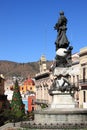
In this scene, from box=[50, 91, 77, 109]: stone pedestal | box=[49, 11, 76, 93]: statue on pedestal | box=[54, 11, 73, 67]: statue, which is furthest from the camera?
box=[54, 11, 73, 67]: statue

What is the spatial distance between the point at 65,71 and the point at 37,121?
2.91 metres

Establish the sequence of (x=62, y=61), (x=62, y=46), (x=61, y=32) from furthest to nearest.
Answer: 1. (x=61, y=32)
2. (x=62, y=46)
3. (x=62, y=61)

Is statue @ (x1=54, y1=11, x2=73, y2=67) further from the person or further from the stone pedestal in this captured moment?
the stone pedestal

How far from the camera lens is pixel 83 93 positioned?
192 feet

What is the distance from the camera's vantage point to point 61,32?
80.6 feet

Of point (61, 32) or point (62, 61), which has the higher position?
point (61, 32)

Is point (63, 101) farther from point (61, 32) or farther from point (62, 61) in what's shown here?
point (61, 32)

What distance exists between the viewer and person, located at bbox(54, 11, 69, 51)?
79.2ft

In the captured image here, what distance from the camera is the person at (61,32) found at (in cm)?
2412

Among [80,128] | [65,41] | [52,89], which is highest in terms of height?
[65,41]

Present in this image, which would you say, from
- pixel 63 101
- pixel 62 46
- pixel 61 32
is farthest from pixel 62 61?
pixel 63 101

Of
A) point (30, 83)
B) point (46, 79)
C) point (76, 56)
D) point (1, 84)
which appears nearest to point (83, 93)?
point (76, 56)

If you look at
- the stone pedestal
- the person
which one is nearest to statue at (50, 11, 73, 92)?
the person

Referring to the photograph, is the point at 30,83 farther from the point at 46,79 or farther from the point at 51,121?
the point at 51,121
